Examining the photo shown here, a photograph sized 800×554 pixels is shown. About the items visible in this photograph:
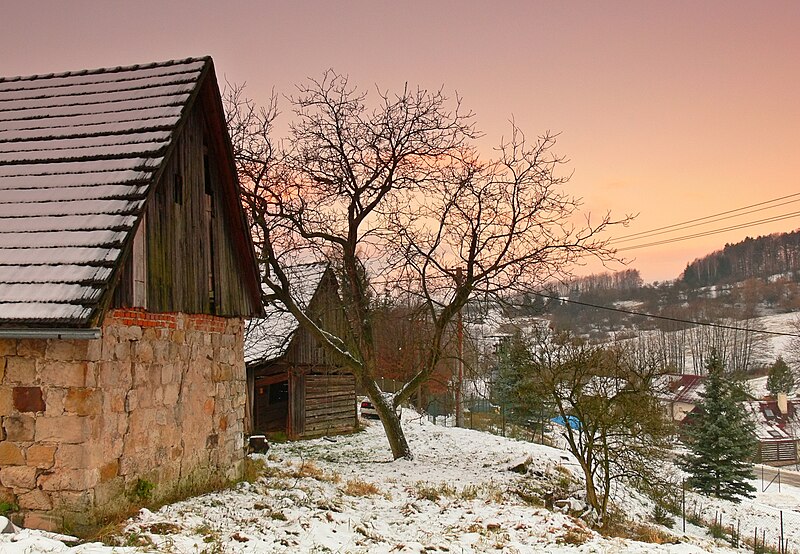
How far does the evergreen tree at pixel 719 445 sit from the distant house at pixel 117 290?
953 inches

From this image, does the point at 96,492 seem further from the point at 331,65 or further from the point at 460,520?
the point at 331,65

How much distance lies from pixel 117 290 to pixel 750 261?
141068 mm

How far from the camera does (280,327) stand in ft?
66.7

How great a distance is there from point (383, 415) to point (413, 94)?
25.9ft

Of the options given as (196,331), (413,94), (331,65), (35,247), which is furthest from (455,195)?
(35,247)

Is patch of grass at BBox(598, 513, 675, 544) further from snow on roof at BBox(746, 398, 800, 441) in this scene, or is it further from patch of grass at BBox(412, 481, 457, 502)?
snow on roof at BBox(746, 398, 800, 441)

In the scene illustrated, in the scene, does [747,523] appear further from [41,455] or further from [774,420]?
[774,420]

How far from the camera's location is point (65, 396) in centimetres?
599

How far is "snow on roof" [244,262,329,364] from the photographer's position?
18391mm

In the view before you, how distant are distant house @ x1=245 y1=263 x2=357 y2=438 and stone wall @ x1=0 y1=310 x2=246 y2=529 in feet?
34.3

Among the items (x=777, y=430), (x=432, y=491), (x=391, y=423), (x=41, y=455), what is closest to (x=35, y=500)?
(x=41, y=455)

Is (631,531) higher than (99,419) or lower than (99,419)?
lower

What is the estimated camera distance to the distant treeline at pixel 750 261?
119 metres

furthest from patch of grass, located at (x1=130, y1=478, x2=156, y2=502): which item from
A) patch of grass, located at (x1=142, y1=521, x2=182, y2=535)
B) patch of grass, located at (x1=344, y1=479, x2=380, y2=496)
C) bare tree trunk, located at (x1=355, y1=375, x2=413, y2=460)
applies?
bare tree trunk, located at (x1=355, y1=375, x2=413, y2=460)
